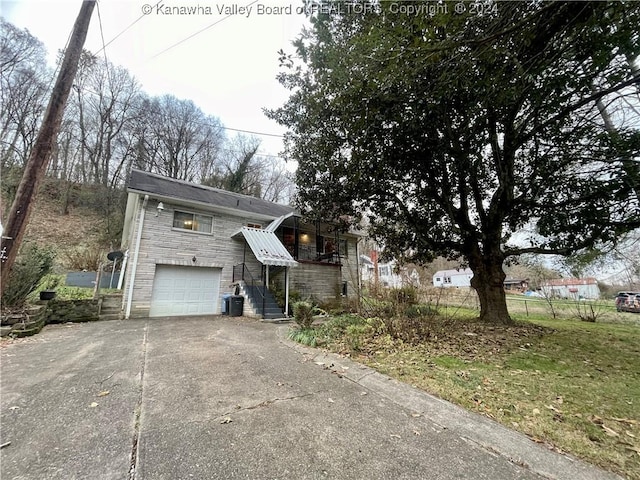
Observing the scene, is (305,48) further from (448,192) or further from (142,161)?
(142,161)

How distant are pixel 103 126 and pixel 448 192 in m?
26.1

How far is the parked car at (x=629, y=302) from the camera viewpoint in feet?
55.1

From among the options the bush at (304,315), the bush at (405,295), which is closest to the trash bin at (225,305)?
the bush at (304,315)

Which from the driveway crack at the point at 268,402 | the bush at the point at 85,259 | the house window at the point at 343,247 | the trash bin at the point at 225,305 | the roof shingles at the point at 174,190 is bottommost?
the driveway crack at the point at 268,402

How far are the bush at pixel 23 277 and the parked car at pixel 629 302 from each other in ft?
95.8

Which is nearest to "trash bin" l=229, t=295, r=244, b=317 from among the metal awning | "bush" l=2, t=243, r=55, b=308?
the metal awning

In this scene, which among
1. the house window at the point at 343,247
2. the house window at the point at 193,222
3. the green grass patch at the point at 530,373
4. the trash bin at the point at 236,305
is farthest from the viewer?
the house window at the point at 343,247

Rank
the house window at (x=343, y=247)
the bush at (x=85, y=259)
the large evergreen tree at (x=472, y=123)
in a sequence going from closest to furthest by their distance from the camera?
the large evergreen tree at (x=472, y=123)
the bush at (x=85, y=259)
the house window at (x=343, y=247)

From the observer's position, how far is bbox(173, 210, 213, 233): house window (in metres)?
10.7

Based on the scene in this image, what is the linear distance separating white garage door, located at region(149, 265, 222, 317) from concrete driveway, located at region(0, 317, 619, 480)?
222 inches

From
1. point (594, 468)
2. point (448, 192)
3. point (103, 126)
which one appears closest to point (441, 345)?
point (594, 468)

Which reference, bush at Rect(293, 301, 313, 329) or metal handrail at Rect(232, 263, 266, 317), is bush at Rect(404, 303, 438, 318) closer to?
bush at Rect(293, 301, 313, 329)

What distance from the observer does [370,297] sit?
7223 millimetres

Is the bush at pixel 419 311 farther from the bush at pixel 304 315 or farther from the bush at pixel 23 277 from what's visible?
the bush at pixel 23 277
